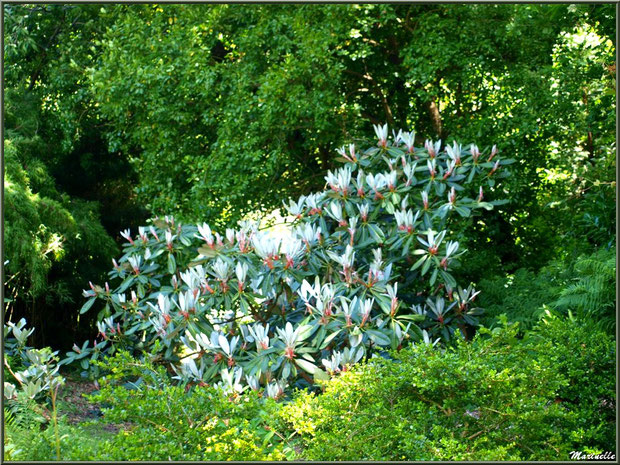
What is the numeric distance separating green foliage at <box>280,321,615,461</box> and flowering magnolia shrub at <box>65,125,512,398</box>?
1.71ft

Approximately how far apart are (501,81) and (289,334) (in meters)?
3.49

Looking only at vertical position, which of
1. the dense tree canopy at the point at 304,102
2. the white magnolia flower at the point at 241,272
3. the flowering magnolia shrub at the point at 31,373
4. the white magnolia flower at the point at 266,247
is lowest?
the flowering magnolia shrub at the point at 31,373

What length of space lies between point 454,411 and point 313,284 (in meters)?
1.69

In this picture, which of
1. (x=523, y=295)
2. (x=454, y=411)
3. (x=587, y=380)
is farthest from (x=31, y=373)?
(x=523, y=295)

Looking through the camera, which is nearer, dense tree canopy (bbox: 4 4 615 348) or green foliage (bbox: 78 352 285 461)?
green foliage (bbox: 78 352 285 461)

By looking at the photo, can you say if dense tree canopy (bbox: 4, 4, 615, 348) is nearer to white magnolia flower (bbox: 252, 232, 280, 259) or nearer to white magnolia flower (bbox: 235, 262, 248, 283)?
white magnolia flower (bbox: 252, 232, 280, 259)

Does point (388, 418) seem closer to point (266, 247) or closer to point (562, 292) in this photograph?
point (266, 247)

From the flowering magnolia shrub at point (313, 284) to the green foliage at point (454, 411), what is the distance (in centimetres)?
52

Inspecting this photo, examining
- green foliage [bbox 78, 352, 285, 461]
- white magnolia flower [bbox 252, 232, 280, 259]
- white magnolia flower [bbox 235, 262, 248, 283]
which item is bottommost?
green foliage [bbox 78, 352, 285, 461]

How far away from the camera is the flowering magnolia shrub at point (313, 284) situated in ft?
12.2

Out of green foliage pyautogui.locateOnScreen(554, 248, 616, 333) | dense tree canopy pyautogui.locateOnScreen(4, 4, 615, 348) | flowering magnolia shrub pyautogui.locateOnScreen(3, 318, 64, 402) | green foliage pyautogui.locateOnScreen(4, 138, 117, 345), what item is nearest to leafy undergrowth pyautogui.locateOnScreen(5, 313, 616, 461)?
flowering magnolia shrub pyautogui.locateOnScreen(3, 318, 64, 402)

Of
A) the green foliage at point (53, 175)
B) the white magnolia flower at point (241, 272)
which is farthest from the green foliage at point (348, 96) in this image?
the white magnolia flower at point (241, 272)

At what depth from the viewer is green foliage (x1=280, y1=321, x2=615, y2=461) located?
9.02ft

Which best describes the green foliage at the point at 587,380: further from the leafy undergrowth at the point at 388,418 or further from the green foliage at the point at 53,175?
the green foliage at the point at 53,175
